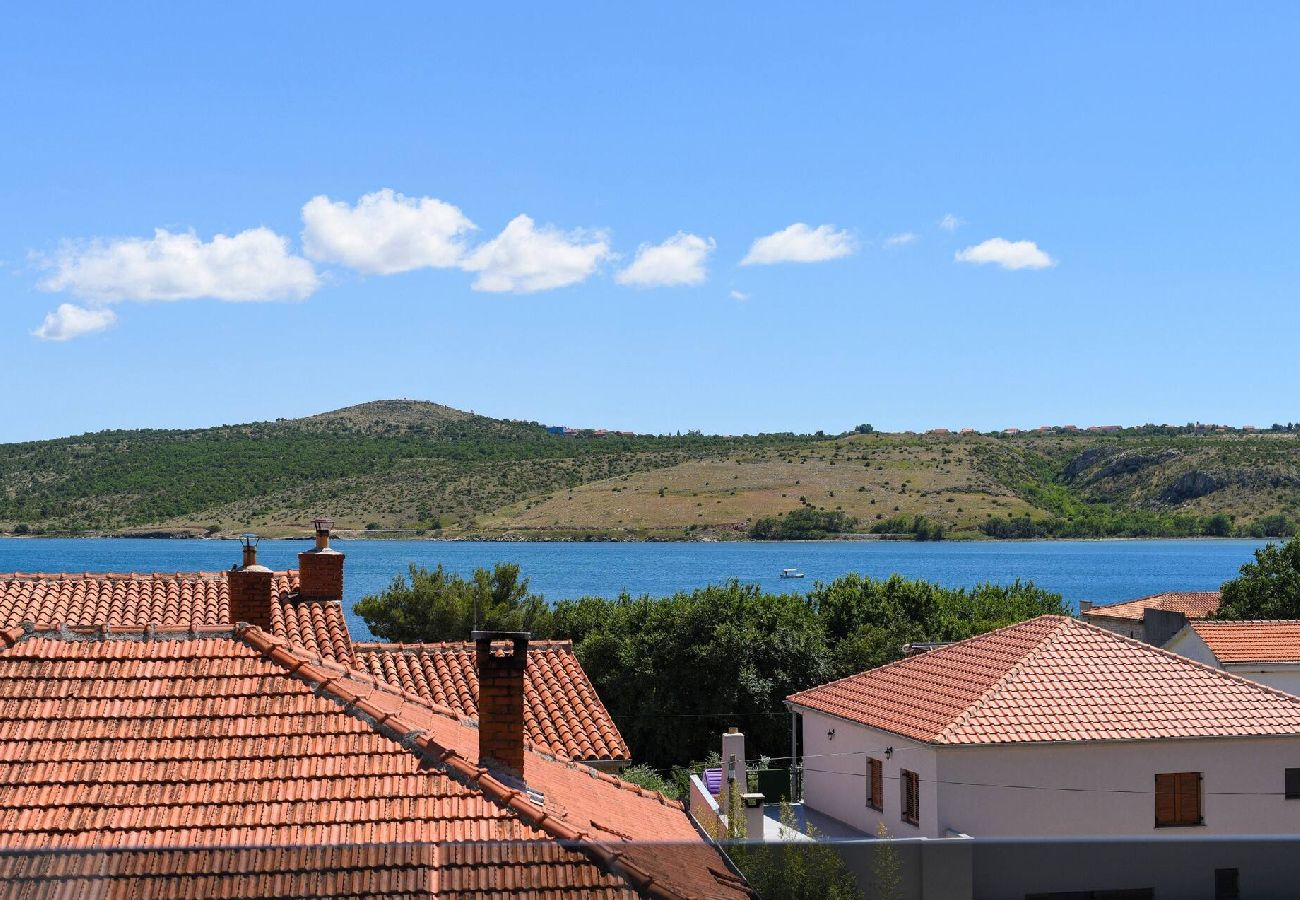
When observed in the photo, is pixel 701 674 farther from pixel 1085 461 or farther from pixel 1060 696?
pixel 1085 461

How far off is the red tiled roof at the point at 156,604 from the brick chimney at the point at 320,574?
15cm

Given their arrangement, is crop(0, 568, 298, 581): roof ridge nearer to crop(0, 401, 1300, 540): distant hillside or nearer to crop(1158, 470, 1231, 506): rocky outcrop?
crop(0, 401, 1300, 540): distant hillside

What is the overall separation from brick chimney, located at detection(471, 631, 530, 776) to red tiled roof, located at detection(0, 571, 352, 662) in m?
5.91

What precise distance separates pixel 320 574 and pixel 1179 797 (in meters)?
12.7

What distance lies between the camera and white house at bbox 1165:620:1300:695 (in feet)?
99.9

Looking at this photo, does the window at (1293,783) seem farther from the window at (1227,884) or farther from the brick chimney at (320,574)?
the window at (1227,884)

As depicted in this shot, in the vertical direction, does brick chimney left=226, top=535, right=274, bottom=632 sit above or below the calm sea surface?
above

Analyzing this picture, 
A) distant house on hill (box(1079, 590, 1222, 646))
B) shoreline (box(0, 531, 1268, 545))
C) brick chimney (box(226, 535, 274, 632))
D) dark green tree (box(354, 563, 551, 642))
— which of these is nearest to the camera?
brick chimney (box(226, 535, 274, 632))

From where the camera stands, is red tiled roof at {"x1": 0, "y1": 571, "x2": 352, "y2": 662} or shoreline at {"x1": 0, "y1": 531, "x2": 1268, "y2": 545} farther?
shoreline at {"x1": 0, "y1": 531, "x2": 1268, "y2": 545}

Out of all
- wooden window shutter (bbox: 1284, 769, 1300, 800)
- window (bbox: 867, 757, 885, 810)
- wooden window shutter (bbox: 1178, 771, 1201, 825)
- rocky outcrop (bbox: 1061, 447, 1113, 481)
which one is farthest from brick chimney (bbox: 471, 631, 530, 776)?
rocky outcrop (bbox: 1061, 447, 1113, 481)

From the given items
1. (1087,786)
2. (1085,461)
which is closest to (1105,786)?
(1087,786)

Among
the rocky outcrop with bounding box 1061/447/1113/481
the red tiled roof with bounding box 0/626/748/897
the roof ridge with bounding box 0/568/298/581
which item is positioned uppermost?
the rocky outcrop with bounding box 1061/447/1113/481

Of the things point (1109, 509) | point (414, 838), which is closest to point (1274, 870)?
point (414, 838)

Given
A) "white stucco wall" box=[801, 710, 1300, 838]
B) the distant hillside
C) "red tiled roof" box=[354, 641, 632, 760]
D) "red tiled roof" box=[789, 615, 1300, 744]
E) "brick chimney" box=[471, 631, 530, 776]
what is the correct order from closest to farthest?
"brick chimney" box=[471, 631, 530, 776] < "red tiled roof" box=[354, 641, 632, 760] < "white stucco wall" box=[801, 710, 1300, 838] < "red tiled roof" box=[789, 615, 1300, 744] < the distant hillside
